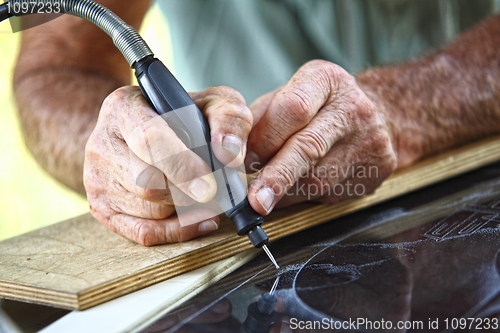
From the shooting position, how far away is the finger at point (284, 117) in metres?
0.54

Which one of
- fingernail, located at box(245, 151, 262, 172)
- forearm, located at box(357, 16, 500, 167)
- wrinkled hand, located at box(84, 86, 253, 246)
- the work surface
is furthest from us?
forearm, located at box(357, 16, 500, 167)

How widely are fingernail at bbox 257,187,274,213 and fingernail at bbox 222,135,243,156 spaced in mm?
65

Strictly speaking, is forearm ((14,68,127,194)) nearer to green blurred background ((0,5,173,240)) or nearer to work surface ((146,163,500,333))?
green blurred background ((0,5,173,240))

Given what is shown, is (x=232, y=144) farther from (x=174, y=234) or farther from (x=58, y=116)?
(x=58, y=116)

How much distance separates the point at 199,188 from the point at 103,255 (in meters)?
0.17

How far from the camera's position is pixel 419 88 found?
88 centimetres

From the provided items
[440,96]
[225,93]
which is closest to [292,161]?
[225,93]

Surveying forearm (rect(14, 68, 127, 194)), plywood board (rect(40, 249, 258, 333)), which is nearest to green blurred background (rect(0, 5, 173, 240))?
forearm (rect(14, 68, 127, 194))

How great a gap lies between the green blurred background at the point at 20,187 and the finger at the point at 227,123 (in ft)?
0.50

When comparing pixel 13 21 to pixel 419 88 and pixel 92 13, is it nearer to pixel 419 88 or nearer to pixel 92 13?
pixel 92 13

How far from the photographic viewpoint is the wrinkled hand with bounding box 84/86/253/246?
0.44 m

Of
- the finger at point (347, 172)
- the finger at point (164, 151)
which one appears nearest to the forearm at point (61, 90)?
the finger at point (164, 151)

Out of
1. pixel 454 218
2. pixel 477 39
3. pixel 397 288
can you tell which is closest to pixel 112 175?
pixel 397 288

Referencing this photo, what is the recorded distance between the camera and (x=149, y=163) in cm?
46
